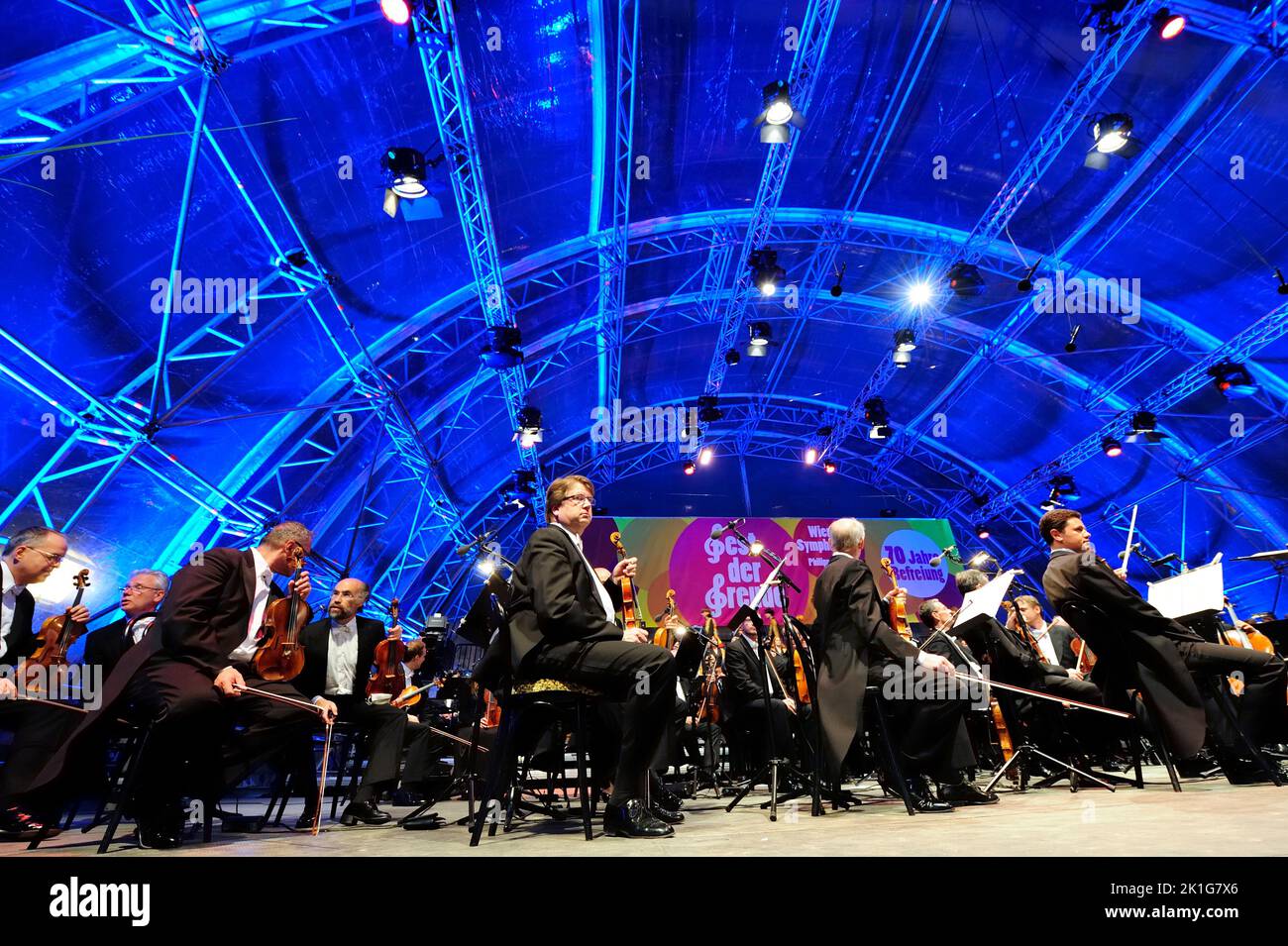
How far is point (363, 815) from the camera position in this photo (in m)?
4.57

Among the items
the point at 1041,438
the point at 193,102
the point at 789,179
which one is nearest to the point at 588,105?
the point at 789,179

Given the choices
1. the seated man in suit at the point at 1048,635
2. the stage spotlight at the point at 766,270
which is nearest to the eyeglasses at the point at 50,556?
the seated man in suit at the point at 1048,635

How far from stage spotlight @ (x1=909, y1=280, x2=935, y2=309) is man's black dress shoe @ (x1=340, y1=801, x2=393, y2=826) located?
1110cm

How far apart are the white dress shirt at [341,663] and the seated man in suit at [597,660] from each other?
7.26 feet

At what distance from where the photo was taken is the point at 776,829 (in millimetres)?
3410

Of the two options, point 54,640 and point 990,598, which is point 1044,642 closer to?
point 990,598

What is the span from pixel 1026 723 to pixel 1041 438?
443 inches

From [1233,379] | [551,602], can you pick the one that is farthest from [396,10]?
[1233,379]

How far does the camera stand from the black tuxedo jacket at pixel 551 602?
10.7 ft

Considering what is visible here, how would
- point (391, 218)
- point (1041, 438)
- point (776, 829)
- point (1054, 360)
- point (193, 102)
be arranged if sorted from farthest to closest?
point (1041, 438), point (1054, 360), point (391, 218), point (193, 102), point (776, 829)

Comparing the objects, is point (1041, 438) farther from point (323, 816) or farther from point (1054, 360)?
point (323, 816)

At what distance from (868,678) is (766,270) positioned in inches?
305

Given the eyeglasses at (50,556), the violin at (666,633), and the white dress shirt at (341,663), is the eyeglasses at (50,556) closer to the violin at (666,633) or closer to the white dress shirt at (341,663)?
the white dress shirt at (341,663)

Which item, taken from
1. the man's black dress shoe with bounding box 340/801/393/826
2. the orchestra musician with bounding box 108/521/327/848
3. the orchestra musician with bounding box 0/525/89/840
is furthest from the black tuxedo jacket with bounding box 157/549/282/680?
the man's black dress shoe with bounding box 340/801/393/826
